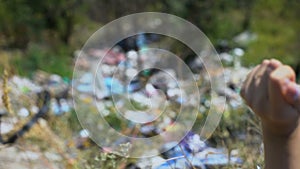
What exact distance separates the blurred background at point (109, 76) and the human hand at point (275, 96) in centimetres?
69

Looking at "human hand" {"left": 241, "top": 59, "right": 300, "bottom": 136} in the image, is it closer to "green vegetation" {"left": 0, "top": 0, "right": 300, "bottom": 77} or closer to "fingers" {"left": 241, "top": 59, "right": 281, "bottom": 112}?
"fingers" {"left": 241, "top": 59, "right": 281, "bottom": 112}

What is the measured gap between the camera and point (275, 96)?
98 centimetres

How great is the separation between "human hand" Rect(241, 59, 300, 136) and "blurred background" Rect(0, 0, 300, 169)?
2.27 ft

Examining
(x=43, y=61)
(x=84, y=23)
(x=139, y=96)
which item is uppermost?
(x=84, y=23)

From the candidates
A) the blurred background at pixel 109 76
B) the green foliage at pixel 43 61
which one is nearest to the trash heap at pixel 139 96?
the blurred background at pixel 109 76

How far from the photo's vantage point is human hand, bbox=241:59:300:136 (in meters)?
0.98

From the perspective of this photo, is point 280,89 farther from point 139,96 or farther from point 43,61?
point 43,61

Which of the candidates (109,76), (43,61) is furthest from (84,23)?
(109,76)

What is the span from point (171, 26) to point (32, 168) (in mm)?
1250

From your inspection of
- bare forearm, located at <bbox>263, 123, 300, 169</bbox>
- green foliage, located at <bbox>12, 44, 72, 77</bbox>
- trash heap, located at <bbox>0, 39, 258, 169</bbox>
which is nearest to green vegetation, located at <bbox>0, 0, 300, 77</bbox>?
green foliage, located at <bbox>12, 44, 72, 77</bbox>

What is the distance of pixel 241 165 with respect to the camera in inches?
80.2

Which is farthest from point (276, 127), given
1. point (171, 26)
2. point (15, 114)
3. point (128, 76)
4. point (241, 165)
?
point (171, 26)

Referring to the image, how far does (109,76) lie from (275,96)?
6.18 ft

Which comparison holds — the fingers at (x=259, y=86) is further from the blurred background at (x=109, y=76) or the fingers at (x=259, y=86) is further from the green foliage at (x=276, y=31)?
the green foliage at (x=276, y=31)
